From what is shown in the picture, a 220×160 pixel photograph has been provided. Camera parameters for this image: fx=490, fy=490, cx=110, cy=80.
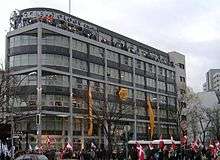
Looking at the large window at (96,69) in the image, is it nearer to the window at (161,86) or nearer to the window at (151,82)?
the window at (151,82)

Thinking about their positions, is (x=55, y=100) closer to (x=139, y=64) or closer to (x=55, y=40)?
(x=55, y=40)

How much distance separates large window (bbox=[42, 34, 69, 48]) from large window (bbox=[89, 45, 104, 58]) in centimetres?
716

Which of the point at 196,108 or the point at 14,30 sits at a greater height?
the point at 14,30

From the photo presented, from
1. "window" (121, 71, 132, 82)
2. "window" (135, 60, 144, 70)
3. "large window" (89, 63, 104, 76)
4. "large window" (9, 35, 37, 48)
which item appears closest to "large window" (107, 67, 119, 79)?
"window" (121, 71, 132, 82)

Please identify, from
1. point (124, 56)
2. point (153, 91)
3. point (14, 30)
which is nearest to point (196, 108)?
point (153, 91)

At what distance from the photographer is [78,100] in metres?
83.8

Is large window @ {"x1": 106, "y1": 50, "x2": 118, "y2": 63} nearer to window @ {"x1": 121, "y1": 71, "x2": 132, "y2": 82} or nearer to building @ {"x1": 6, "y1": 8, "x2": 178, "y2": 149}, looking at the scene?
building @ {"x1": 6, "y1": 8, "x2": 178, "y2": 149}

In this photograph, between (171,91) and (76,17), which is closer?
(76,17)

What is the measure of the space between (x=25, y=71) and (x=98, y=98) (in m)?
14.0

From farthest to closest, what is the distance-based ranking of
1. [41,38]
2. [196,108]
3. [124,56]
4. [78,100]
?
[196,108] < [124,56] < [78,100] < [41,38]

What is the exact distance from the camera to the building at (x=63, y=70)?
77.8m

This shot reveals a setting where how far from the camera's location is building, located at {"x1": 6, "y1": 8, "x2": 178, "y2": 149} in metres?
77.8

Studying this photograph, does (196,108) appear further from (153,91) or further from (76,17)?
(76,17)

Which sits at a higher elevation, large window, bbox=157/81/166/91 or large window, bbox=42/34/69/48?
large window, bbox=42/34/69/48
